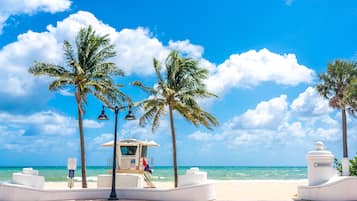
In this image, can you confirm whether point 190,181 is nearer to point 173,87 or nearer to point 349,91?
point 173,87

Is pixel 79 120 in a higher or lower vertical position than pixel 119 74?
lower

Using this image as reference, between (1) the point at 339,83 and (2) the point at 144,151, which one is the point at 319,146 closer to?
(2) the point at 144,151

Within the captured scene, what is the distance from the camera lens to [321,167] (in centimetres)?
1789

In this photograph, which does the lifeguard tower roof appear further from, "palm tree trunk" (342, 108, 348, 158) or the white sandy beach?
"palm tree trunk" (342, 108, 348, 158)

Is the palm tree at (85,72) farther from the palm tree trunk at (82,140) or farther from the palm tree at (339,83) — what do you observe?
the palm tree at (339,83)

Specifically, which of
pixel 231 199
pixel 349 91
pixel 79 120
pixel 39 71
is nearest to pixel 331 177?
pixel 231 199

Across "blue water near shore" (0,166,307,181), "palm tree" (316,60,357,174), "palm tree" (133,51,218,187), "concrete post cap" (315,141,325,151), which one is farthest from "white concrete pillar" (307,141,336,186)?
"blue water near shore" (0,166,307,181)

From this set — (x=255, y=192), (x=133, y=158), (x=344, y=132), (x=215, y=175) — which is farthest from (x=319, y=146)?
(x=215, y=175)

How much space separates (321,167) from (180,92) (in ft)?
26.2

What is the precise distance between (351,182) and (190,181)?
6156mm

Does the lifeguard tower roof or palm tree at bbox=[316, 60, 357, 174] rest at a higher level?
palm tree at bbox=[316, 60, 357, 174]

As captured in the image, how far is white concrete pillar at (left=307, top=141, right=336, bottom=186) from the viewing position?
58.5ft

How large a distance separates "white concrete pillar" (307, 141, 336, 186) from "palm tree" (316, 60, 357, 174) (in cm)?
1584

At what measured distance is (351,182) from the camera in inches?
674
